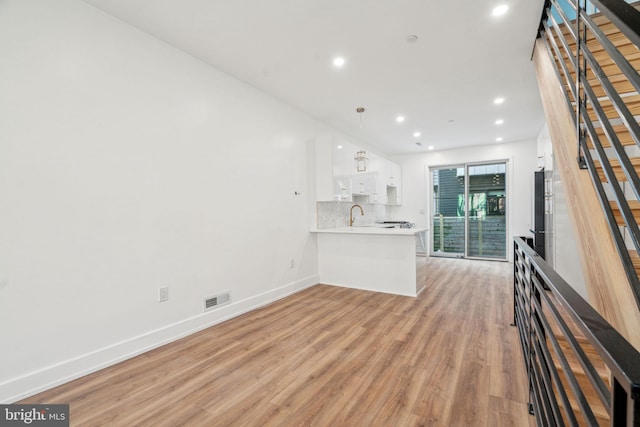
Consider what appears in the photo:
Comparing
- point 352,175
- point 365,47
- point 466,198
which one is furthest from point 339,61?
point 466,198

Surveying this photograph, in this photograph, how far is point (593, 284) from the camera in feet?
4.47

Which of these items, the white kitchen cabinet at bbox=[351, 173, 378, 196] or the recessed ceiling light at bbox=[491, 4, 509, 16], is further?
the white kitchen cabinet at bbox=[351, 173, 378, 196]

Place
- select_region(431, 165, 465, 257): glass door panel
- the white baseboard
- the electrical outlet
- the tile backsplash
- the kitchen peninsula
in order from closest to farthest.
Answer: the white baseboard < the electrical outlet < the kitchen peninsula < the tile backsplash < select_region(431, 165, 465, 257): glass door panel

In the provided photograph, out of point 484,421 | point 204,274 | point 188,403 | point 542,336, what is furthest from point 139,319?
point 542,336

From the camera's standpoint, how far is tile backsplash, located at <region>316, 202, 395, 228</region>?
16.7 ft

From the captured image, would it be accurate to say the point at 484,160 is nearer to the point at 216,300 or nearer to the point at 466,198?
the point at 466,198

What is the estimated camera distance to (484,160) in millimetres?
7148

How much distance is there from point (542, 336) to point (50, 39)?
11.8ft

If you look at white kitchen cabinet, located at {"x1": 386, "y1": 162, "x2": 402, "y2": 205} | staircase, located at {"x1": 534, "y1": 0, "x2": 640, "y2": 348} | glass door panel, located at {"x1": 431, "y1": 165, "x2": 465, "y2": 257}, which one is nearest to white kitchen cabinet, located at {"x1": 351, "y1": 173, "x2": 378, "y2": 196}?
white kitchen cabinet, located at {"x1": 386, "y1": 162, "x2": 402, "y2": 205}

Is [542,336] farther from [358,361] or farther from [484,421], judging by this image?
[358,361]

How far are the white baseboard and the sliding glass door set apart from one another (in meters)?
5.83

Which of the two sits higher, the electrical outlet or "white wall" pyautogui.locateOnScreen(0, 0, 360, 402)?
"white wall" pyautogui.locateOnScreen(0, 0, 360, 402)

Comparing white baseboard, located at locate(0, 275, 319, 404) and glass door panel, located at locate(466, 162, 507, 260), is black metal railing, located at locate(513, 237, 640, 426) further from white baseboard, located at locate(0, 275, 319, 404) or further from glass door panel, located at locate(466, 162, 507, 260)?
glass door panel, located at locate(466, 162, 507, 260)

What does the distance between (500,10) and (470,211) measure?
5738mm
